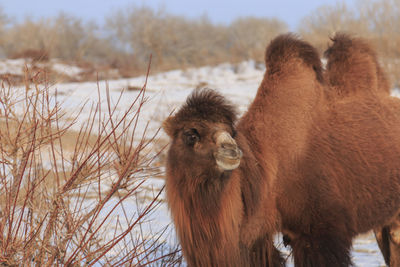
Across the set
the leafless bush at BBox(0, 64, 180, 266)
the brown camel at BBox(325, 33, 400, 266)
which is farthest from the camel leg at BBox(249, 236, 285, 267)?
the brown camel at BBox(325, 33, 400, 266)

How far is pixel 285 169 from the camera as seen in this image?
358 cm

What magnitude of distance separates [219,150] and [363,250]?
4.45 meters

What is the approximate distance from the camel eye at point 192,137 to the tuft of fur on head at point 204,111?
10 centimetres

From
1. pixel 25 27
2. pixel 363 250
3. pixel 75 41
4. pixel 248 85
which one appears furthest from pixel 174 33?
pixel 363 250

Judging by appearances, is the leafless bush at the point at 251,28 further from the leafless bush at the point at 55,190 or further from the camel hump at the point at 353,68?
the leafless bush at the point at 55,190

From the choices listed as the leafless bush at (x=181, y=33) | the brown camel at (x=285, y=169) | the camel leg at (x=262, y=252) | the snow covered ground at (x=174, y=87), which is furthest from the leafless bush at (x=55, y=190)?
the leafless bush at (x=181, y=33)

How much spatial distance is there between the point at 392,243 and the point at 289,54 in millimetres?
2476

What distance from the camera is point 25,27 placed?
45344 mm

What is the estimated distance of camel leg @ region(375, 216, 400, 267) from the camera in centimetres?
494

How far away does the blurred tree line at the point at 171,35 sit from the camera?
23578 mm

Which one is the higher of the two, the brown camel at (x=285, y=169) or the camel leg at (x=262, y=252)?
the brown camel at (x=285, y=169)

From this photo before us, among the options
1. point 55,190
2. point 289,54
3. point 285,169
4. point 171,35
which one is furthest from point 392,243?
point 171,35

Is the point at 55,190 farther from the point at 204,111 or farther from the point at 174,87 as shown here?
the point at 174,87

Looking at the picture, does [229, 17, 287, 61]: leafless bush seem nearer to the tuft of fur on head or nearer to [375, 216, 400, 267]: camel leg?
[375, 216, 400, 267]: camel leg
